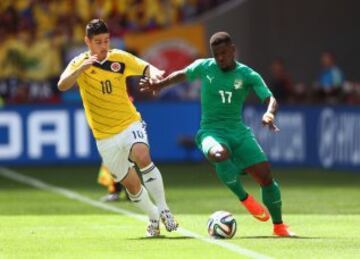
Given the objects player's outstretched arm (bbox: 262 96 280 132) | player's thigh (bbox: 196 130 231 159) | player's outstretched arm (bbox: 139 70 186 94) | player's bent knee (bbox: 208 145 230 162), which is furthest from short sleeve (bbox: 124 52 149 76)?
player's outstretched arm (bbox: 262 96 280 132)

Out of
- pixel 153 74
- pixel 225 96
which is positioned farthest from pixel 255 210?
pixel 153 74

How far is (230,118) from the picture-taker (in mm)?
13375

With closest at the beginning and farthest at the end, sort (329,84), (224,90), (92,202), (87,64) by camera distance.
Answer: (87,64)
(224,90)
(92,202)
(329,84)

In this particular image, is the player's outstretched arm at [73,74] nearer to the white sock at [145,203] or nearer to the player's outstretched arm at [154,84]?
the player's outstretched arm at [154,84]

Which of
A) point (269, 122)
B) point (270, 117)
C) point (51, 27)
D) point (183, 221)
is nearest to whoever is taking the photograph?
point (269, 122)

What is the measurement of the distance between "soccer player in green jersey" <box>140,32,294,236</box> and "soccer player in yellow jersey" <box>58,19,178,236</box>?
0.32m

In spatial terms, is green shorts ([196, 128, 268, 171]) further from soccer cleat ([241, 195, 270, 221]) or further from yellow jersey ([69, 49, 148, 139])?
yellow jersey ([69, 49, 148, 139])

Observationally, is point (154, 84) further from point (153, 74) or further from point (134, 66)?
point (134, 66)

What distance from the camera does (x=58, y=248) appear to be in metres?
12.3

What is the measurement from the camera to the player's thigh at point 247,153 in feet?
43.5

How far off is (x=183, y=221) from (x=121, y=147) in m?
2.36

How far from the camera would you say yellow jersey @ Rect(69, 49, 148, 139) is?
529 inches

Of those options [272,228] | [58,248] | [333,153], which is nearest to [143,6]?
[333,153]

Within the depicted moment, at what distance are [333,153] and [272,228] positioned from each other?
36.2ft
